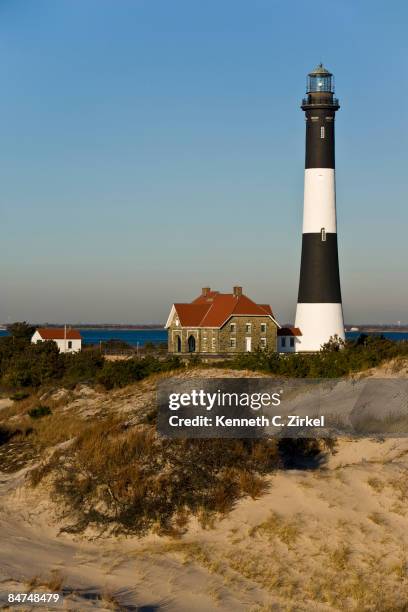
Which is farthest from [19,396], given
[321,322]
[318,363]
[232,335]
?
[232,335]

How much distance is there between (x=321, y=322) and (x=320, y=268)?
299 cm

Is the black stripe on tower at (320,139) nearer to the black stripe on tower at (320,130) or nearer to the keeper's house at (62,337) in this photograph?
the black stripe on tower at (320,130)

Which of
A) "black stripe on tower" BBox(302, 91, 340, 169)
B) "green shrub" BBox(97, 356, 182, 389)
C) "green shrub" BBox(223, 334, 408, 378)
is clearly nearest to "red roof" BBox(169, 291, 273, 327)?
"black stripe on tower" BBox(302, 91, 340, 169)

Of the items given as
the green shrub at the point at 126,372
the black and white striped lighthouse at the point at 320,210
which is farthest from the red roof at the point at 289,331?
the green shrub at the point at 126,372

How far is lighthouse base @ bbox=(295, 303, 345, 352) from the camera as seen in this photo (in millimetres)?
46219

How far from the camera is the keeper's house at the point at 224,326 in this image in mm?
52312

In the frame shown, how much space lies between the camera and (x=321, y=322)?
46344 mm

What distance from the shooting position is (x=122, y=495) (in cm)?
1636

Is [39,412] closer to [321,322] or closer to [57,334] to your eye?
[321,322]

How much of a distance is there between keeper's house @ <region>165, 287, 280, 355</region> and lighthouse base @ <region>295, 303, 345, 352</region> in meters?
5.08

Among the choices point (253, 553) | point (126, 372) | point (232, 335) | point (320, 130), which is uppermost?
point (320, 130)

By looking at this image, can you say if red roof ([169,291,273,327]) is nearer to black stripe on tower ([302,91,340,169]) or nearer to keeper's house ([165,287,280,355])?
keeper's house ([165,287,280,355])

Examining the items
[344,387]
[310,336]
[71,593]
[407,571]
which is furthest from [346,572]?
[310,336]

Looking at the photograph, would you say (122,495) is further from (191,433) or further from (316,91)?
(316,91)
